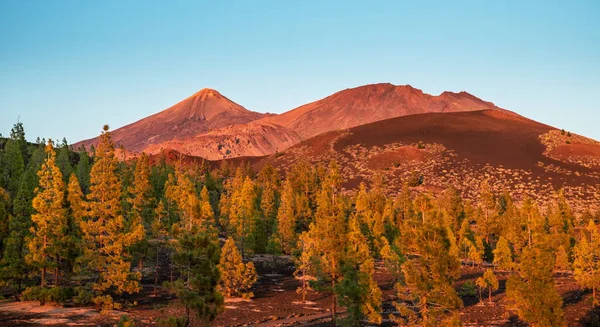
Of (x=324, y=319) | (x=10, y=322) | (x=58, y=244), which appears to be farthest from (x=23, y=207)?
(x=324, y=319)

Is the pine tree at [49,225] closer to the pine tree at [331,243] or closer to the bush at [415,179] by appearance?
the pine tree at [331,243]

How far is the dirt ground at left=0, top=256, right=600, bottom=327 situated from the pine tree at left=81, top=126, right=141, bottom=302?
9.56 ft

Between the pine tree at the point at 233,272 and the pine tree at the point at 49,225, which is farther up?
the pine tree at the point at 49,225

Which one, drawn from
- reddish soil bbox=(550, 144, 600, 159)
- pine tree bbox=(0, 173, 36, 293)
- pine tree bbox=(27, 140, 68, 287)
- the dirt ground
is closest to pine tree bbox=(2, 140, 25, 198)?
pine tree bbox=(0, 173, 36, 293)

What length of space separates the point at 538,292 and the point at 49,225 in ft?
133

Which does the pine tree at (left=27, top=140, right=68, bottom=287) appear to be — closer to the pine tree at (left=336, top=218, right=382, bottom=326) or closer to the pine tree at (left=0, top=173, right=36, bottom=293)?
the pine tree at (left=0, top=173, right=36, bottom=293)

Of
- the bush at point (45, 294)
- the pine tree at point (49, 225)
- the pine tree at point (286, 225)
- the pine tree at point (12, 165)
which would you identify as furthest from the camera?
the pine tree at point (12, 165)

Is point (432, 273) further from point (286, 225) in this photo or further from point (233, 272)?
point (286, 225)

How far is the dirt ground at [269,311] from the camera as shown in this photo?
4100cm

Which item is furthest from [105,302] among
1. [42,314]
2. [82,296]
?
[42,314]

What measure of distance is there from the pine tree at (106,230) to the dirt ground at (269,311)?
291 centimetres

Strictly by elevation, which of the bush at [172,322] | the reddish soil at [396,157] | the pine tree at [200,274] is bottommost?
the bush at [172,322]

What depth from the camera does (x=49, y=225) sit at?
4559cm

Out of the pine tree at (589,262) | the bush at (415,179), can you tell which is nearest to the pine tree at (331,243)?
the pine tree at (589,262)
